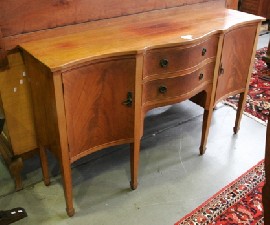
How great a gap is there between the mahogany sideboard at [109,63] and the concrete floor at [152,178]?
0.36 feet

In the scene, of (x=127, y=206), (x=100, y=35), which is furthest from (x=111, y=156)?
(x=100, y=35)

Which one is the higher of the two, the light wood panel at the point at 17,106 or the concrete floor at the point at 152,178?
the light wood panel at the point at 17,106

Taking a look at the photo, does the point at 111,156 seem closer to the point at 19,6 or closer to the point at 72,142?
the point at 72,142

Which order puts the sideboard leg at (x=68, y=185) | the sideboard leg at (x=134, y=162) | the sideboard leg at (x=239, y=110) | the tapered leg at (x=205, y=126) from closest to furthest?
the sideboard leg at (x=68, y=185), the sideboard leg at (x=134, y=162), the tapered leg at (x=205, y=126), the sideboard leg at (x=239, y=110)

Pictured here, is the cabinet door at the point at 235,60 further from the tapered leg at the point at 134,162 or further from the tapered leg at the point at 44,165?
the tapered leg at the point at 44,165

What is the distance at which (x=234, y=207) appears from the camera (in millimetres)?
1889

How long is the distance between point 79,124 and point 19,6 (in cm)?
60

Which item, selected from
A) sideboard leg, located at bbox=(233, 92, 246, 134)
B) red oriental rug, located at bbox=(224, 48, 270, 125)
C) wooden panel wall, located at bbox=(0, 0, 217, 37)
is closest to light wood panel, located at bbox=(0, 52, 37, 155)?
wooden panel wall, located at bbox=(0, 0, 217, 37)

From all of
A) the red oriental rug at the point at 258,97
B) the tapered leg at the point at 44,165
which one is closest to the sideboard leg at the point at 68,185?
the tapered leg at the point at 44,165

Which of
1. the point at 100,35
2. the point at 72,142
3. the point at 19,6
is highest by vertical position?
the point at 19,6

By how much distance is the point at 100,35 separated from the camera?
1741mm

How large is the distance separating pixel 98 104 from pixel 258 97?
1840 mm

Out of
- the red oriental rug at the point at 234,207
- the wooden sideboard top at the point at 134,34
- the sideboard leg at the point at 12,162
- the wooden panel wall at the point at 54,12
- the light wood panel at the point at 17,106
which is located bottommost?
the red oriental rug at the point at 234,207

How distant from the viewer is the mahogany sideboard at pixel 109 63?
5.00ft
